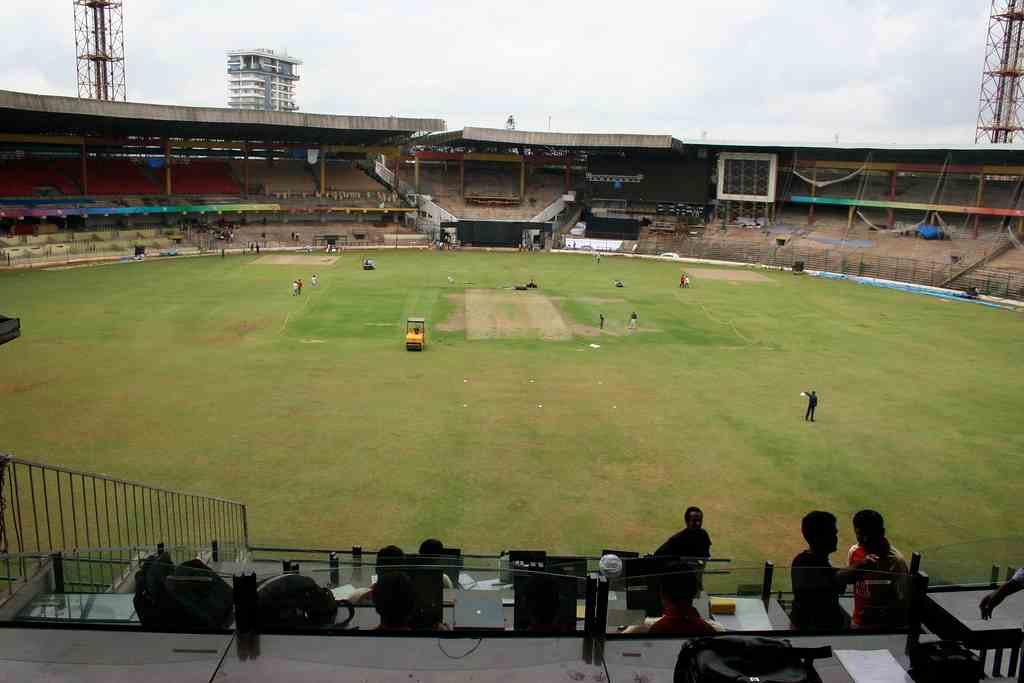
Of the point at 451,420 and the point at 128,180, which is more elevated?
the point at 128,180

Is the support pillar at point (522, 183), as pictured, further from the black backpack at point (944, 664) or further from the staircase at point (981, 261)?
the black backpack at point (944, 664)

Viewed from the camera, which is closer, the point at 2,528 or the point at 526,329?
the point at 2,528

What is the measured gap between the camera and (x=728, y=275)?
63.8 m

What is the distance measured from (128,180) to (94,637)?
81685mm

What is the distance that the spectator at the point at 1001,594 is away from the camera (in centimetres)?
586

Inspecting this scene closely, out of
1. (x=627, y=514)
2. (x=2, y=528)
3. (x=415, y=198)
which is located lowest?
(x=627, y=514)

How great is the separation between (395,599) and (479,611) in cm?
65

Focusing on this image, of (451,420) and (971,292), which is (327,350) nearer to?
(451,420)

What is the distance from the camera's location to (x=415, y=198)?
3548 inches

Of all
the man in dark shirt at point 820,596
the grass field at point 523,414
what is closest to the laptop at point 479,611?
the man in dark shirt at point 820,596

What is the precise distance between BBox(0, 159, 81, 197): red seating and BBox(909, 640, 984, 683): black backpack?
252ft

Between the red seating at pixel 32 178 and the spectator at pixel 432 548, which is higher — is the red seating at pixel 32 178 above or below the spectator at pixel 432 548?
above

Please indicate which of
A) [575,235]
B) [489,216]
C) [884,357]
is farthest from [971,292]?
[489,216]

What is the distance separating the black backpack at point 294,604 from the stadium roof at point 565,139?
258 feet
